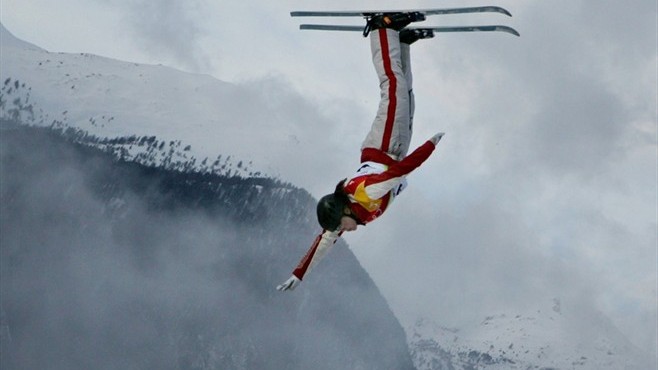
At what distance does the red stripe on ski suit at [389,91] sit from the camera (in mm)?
15281

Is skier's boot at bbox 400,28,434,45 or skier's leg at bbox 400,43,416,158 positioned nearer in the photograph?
skier's leg at bbox 400,43,416,158

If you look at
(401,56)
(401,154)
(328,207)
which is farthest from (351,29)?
(328,207)

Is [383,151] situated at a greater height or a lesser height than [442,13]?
lesser

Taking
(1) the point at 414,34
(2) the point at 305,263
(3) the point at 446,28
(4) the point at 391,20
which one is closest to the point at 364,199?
(2) the point at 305,263

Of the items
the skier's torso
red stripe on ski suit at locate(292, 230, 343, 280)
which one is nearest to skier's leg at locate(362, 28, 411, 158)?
the skier's torso

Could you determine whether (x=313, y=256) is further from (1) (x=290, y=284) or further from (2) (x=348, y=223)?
(2) (x=348, y=223)

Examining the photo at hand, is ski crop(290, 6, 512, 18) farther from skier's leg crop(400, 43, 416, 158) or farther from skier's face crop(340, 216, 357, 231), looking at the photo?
skier's face crop(340, 216, 357, 231)

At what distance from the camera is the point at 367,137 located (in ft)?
51.1

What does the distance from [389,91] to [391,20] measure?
130 centimetres

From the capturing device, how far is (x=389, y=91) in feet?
50.6

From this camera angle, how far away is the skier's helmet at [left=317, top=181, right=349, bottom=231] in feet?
48.5

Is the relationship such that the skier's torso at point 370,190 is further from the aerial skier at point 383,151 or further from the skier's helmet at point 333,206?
the skier's helmet at point 333,206

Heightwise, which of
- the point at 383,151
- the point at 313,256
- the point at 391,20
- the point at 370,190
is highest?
the point at 391,20

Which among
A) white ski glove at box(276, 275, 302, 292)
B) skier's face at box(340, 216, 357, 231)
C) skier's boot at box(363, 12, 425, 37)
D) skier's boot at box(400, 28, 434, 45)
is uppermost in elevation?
skier's boot at box(400, 28, 434, 45)
